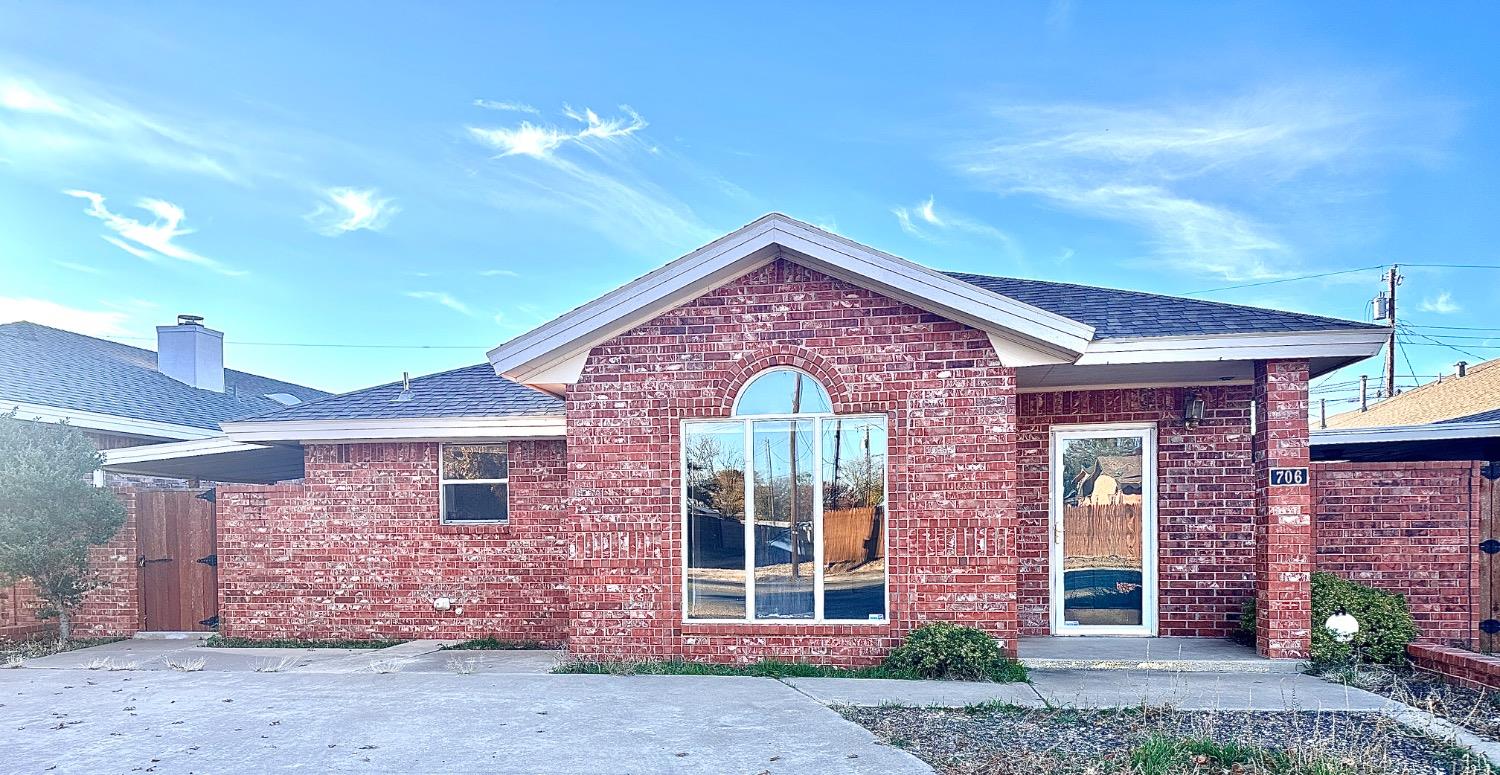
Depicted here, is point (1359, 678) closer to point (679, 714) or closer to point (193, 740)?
point (679, 714)

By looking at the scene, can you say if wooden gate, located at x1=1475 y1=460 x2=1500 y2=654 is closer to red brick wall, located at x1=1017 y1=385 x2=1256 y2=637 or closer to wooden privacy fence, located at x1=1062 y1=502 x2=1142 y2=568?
red brick wall, located at x1=1017 y1=385 x2=1256 y2=637

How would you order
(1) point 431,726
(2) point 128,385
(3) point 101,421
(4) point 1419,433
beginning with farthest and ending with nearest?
(2) point 128,385
(3) point 101,421
(4) point 1419,433
(1) point 431,726

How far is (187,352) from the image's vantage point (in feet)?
65.2

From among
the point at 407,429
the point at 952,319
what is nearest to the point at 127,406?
the point at 407,429

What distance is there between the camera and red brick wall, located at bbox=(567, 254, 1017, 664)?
8156 mm

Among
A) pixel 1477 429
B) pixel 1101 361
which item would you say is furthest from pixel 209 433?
pixel 1477 429

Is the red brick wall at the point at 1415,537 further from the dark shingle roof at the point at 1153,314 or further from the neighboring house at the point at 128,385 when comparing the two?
the neighboring house at the point at 128,385

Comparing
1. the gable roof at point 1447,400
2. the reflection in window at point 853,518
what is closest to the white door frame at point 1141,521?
the reflection in window at point 853,518

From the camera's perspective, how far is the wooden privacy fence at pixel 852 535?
8367 mm

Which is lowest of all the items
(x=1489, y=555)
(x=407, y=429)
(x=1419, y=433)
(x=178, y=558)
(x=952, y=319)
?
(x=178, y=558)

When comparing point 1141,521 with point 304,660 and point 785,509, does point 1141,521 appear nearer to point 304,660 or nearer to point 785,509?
Answer: point 785,509

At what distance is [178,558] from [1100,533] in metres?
11.4

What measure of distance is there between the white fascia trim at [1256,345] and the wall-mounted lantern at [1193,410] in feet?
3.99

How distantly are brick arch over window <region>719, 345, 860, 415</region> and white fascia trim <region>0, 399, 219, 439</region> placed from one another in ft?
29.6
